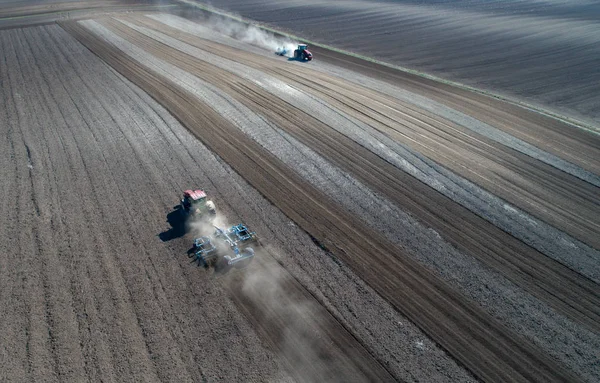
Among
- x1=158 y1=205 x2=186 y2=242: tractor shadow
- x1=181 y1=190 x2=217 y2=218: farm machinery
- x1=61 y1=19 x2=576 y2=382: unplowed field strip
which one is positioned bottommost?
x1=61 y1=19 x2=576 y2=382: unplowed field strip

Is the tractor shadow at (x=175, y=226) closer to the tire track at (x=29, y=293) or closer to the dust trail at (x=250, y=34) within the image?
the tire track at (x=29, y=293)

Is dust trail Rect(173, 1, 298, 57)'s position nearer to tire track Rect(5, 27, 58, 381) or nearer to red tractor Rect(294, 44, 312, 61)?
red tractor Rect(294, 44, 312, 61)

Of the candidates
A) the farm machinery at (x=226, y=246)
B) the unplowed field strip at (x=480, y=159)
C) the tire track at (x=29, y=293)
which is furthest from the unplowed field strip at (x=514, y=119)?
the tire track at (x=29, y=293)

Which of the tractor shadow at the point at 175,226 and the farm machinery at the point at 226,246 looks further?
the tractor shadow at the point at 175,226

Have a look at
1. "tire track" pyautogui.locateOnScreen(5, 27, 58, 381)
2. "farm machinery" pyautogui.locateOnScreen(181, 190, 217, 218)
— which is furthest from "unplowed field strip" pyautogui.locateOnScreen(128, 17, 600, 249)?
"tire track" pyautogui.locateOnScreen(5, 27, 58, 381)

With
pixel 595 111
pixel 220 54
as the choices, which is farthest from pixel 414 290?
pixel 220 54

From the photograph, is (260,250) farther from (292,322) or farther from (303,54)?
(303,54)
